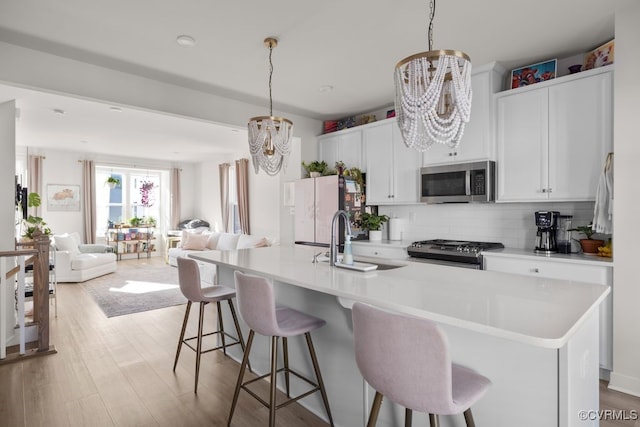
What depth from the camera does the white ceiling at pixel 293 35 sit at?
7.64ft

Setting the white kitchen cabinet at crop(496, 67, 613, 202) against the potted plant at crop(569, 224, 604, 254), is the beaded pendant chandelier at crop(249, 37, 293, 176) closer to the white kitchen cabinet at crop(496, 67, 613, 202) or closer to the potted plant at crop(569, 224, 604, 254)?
the white kitchen cabinet at crop(496, 67, 613, 202)

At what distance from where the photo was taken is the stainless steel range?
3182 mm

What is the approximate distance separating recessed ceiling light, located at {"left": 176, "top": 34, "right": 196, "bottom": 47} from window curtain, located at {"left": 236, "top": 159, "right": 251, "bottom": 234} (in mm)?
4815

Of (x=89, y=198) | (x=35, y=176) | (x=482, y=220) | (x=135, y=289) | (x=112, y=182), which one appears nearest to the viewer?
(x=482, y=220)

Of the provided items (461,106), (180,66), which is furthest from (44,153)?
(461,106)

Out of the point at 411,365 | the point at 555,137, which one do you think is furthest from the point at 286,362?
the point at 555,137

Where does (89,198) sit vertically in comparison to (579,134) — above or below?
below

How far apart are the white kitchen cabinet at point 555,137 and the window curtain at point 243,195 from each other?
17.6 feet

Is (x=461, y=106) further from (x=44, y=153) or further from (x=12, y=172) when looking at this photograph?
(x=44, y=153)

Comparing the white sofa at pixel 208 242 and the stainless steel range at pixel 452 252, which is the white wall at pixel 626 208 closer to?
the stainless steel range at pixel 452 252

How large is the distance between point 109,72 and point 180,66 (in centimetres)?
67

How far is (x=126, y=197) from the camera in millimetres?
9055

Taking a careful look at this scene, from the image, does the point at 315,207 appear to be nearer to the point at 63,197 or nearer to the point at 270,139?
the point at 270,139

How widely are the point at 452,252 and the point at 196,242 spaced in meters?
5.68
